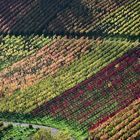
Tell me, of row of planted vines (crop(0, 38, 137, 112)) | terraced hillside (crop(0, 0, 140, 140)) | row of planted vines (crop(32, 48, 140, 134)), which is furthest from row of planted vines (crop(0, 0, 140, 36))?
row of planted vines (crop(32, 48, 140, 134))

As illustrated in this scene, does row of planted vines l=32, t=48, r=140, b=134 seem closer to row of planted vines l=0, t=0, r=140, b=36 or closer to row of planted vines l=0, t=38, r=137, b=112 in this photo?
row of planted vines l=0, t=38, r=137, b=112

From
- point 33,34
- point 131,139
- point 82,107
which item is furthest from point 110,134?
point 33,34

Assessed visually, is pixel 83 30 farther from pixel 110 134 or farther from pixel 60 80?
pixel 110 134

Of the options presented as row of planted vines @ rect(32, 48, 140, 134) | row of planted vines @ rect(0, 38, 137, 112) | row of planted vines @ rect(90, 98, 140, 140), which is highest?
row of planted vines @ rect(0, 38, 137, 112)

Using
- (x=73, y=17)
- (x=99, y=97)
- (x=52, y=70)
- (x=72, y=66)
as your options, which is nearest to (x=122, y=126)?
(x=99, y=97)

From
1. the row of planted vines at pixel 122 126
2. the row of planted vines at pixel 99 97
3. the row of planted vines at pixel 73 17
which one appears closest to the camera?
the row of planted vines at pixel 122 126

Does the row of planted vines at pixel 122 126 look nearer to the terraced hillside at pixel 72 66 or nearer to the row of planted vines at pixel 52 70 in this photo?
the terraced hillside at pixel 72 66

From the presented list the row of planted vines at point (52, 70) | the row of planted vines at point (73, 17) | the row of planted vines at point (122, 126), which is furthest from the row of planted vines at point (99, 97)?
the row of planted vines at point (73, 17)


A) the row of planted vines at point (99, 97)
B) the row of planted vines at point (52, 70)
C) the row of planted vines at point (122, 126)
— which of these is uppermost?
the row of planted vines at point (52, 70)

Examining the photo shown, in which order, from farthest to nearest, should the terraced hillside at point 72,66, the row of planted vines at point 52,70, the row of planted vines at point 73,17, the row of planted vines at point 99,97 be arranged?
the row of planted vines at point 73,17 → the row of planted vines at point 52,70 → the row of planted vines at point 99,97 → the terraced hillside at point 72,66
